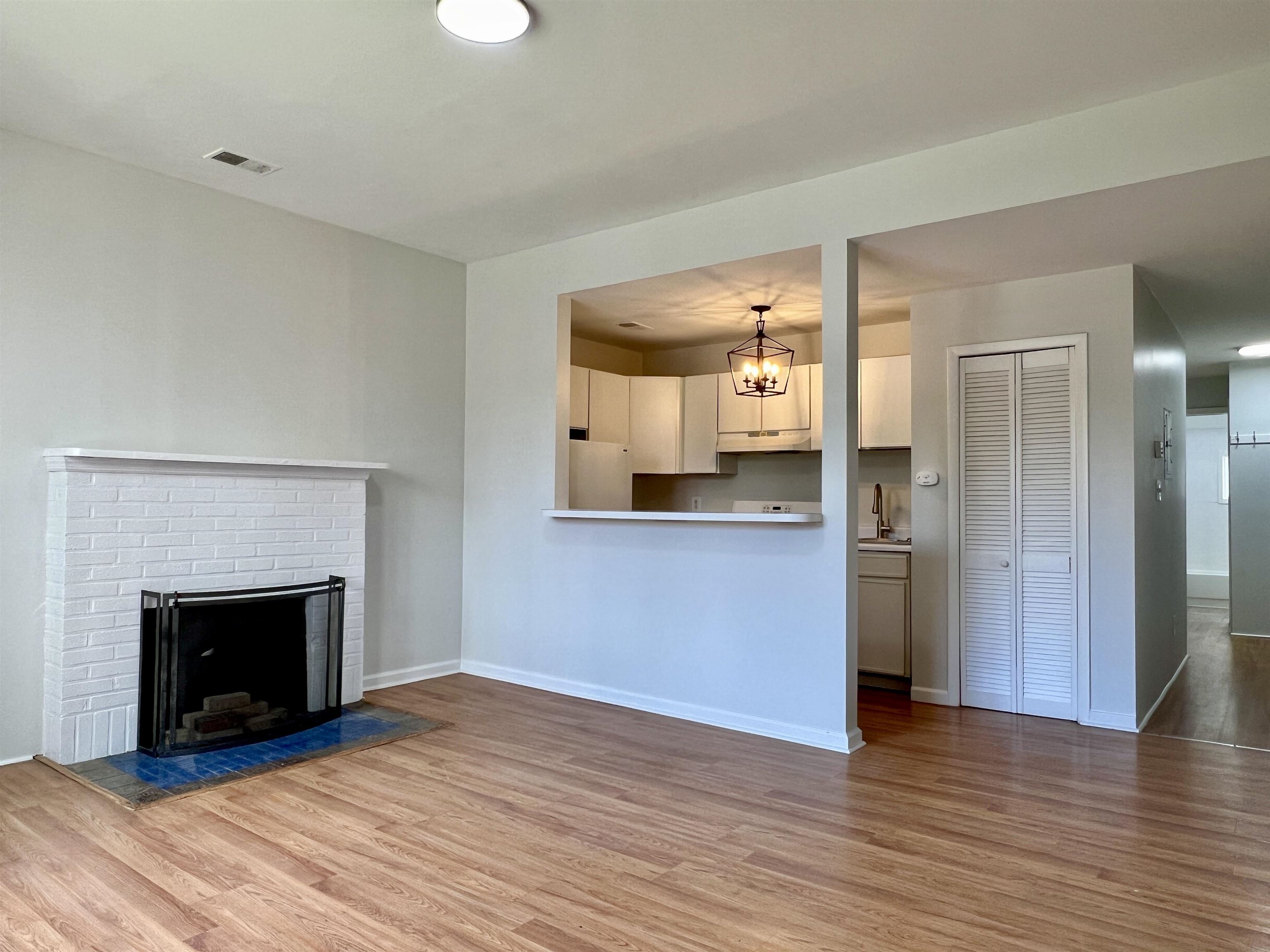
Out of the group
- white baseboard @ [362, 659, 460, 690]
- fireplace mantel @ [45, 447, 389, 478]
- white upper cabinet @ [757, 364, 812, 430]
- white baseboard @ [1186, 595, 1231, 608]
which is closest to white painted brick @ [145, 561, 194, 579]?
fireplace mantel @ [45, 447, 389, 478]

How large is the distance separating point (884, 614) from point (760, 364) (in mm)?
1752

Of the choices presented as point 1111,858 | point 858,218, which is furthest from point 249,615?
point 1111,858

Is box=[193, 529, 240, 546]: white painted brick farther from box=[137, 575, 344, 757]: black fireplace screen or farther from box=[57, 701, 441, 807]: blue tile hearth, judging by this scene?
box=[57, 701, 441, 807]: blue tile hearth

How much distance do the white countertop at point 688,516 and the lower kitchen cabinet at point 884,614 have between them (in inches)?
47.6

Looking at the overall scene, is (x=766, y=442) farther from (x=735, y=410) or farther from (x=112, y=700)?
(x=112, y=700)

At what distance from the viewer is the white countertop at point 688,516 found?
3885 mm

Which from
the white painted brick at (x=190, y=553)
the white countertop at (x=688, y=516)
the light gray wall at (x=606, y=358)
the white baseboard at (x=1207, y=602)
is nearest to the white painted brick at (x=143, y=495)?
the white painted brick at (x=190, y=553)

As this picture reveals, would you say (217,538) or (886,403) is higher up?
(886,403)

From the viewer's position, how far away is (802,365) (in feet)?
19.7

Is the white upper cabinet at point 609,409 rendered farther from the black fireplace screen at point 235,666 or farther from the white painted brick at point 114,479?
the white painted brick at point 114,479

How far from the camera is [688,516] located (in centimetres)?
431

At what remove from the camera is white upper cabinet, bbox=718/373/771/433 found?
20.2ft

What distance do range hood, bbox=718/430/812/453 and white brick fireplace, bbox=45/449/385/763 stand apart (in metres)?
2.91

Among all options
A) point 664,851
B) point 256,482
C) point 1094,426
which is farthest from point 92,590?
point 1094,426
